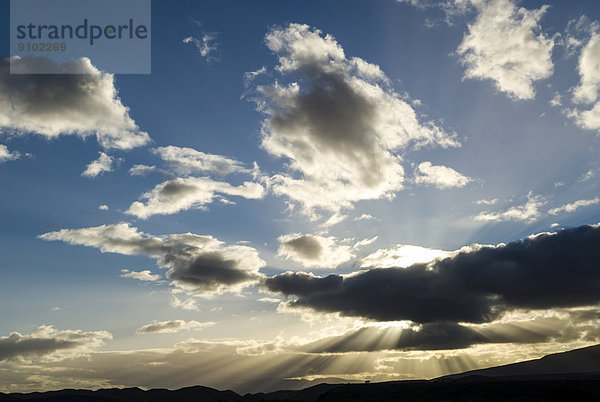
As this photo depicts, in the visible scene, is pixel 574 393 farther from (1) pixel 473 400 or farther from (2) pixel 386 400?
(2) pixel 386 400

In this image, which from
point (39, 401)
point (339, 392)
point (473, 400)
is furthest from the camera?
point (39, 401)

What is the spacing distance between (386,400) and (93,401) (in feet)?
550

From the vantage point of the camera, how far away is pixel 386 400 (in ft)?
297

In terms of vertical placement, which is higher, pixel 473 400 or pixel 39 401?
pixel 473 400

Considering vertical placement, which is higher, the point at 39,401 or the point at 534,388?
the point at 534,388

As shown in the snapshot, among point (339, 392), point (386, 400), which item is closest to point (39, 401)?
point (339, 392)

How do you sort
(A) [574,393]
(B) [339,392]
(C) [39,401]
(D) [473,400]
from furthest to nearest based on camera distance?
Result: (C) [39,401] → (B) [339,392] → (D) [473,400] → (A) [574,393]

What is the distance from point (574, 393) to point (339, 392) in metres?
59.3

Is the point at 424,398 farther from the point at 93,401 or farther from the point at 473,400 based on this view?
the point at 93,401

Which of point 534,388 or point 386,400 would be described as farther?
point 386,400

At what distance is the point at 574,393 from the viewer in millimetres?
76062

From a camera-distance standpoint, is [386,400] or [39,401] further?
[39,401]

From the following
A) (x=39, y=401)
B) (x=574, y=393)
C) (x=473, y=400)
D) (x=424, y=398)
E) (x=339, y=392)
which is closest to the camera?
(x=574, y=393)

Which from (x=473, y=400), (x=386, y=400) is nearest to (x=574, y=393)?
(x=473, y=400)
